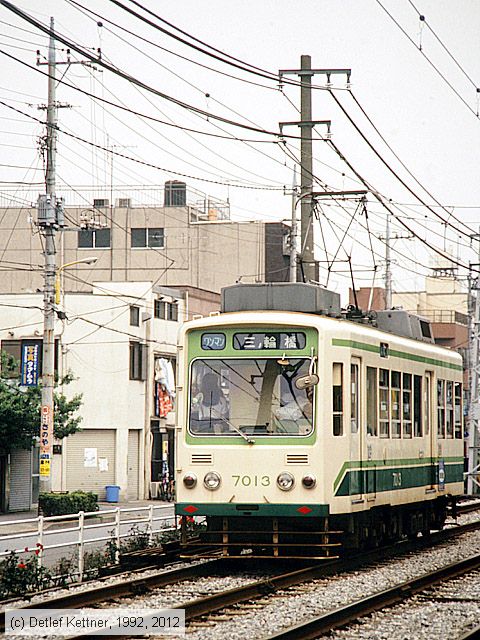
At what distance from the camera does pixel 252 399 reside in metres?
16.1

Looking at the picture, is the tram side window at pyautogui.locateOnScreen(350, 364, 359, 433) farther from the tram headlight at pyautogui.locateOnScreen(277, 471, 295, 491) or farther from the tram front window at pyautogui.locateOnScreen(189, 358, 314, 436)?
the tram headlight at pyautogui.locateOnScreen(277, 471, 295, 491)

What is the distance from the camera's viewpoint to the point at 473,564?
17.2 meters

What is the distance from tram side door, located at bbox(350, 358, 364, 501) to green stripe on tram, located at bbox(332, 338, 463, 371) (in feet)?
0.74

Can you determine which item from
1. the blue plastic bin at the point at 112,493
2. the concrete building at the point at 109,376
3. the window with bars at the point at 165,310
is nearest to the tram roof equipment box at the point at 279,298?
the concrete building at the point at 109,376

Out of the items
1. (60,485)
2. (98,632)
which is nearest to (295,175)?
(60,485)

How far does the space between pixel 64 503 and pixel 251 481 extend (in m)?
18.7

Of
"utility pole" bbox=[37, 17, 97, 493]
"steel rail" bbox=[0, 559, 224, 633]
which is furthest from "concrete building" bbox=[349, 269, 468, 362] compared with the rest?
"steel rail" bbox=[0, 559, 224, 633]

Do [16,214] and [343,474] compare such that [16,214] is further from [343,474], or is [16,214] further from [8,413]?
[343,474]

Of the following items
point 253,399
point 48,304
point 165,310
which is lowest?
point 253,399

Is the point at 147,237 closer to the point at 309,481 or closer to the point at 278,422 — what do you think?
the point at 278,422

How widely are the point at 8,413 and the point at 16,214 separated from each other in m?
32.9

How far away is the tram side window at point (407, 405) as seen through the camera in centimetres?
1911

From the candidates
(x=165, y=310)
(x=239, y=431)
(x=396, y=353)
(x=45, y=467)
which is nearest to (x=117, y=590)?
(x=239, y=431)

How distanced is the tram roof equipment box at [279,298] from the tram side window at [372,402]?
3.11 feet
